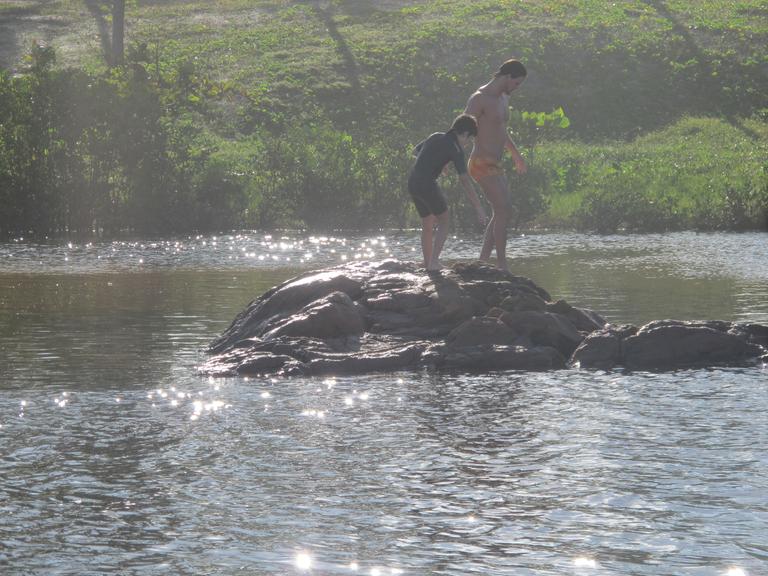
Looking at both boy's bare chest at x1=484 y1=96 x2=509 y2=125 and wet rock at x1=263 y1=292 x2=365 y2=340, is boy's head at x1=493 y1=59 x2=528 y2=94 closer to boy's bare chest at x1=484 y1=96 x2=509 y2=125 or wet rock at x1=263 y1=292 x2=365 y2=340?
boy's bare chest at x1=484 y1=96 x2=509 y2=125

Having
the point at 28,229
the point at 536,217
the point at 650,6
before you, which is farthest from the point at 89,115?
the point at 650,6

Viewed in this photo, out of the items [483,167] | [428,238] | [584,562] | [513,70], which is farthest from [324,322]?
[584,562]

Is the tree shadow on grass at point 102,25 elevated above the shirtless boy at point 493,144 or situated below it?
above

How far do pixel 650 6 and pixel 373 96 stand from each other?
17113 millimetres

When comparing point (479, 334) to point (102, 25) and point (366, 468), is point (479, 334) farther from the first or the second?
point (102, 25)

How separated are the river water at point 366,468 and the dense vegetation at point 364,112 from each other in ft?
57.2

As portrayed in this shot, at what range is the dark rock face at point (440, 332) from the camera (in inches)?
527

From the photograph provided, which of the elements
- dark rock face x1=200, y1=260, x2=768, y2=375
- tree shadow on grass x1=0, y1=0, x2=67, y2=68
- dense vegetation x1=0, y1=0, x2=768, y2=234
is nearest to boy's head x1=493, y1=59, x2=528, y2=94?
dark rock face x1=200, y1=260, x2=768, y2=375

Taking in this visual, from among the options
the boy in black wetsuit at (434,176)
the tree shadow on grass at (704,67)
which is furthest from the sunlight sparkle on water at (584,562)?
the tree shadow on grass at (704,67)

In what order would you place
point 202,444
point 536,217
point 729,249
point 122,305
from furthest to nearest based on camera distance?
point 536,217 < point 729,249 < point 122,305 < point 202,444

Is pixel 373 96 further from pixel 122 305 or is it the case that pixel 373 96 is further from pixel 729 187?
pixel 122 305

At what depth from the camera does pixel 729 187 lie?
33688mm

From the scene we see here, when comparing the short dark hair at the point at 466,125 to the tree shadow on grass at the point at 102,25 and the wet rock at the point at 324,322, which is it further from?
the tree shadow on grass at the point at 102,25

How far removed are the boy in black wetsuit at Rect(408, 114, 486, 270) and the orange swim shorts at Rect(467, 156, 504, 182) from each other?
0.36 m
